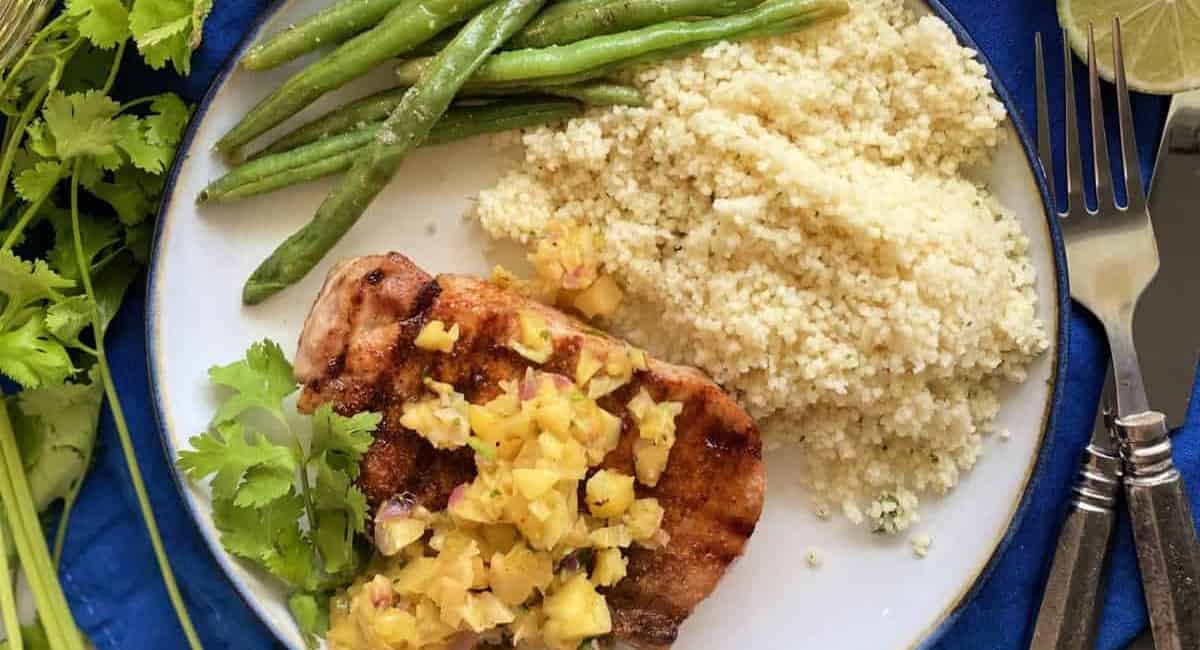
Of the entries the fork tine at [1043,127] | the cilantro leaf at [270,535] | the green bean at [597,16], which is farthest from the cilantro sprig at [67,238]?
the fork tine at [1043,127]

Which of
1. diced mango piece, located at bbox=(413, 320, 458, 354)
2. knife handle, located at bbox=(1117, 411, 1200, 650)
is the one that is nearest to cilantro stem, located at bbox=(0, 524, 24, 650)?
diced mango piece, located at bbox=(413, 320, 458, 354)

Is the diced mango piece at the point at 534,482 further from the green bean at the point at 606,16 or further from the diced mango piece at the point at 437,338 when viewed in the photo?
the green bean at the point at 606,16

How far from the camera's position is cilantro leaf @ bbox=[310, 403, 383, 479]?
2.62 metres

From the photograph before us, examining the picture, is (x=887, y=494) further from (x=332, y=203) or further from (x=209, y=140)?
(x=209, y=140)

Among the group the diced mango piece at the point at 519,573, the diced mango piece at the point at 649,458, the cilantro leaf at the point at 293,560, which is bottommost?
the cilantro leaf at the point at 293,560

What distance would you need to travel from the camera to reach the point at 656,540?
8.79ft

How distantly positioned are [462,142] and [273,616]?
4.38 ft

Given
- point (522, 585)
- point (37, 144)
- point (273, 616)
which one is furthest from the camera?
Answer: point (273, 616)

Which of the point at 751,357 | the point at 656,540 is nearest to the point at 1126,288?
the point at 751,357

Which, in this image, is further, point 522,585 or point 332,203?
point 332,203

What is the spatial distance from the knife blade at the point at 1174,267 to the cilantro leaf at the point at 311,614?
2.24m

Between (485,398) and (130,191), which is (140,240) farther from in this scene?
(485,398)

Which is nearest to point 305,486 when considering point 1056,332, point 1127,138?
point 1056,332

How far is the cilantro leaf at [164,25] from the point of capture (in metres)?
2.65
